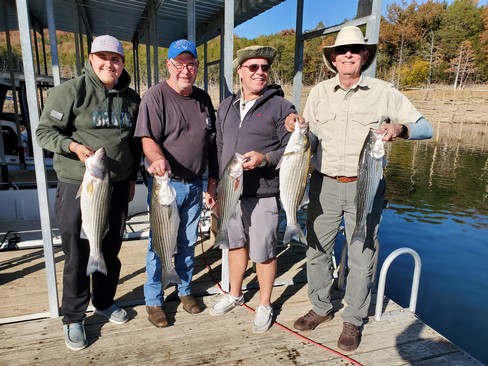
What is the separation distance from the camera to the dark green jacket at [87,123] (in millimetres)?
2811

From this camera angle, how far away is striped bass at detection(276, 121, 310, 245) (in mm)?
2824

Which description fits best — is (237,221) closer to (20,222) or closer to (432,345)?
(432,345)

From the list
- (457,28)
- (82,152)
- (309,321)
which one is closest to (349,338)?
(309,321)

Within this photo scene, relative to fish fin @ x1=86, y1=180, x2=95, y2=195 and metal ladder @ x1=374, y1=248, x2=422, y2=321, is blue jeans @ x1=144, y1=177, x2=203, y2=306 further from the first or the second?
metal ladder @ x1=374, y1=248, x2=422, y2=321

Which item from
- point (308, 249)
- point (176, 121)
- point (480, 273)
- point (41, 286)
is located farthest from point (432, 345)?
point (480, 273)

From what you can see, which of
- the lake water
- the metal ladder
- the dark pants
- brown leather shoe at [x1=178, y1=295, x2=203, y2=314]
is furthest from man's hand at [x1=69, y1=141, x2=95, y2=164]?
the lake water

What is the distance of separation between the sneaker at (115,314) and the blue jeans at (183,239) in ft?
0.80

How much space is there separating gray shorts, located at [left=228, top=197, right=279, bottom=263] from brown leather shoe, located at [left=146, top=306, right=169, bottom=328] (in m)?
1.04

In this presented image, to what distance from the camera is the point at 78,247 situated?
3.04m

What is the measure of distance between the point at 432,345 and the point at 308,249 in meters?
1.40

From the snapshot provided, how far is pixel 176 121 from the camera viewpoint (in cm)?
312

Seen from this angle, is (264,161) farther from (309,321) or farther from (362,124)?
(309,321)

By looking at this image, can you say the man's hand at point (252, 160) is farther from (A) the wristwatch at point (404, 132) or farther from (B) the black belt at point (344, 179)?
(A) the wristwatch at point (404, 132)

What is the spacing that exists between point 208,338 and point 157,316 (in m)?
0.54
